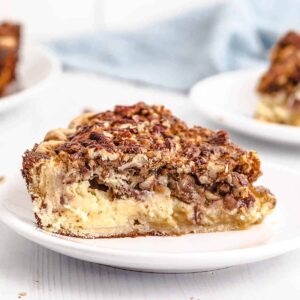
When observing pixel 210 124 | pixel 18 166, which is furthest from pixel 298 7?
pixel 18 166

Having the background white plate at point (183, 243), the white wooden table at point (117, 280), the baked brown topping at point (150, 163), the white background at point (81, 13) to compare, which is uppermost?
the baked brown topping at point (150, 163)

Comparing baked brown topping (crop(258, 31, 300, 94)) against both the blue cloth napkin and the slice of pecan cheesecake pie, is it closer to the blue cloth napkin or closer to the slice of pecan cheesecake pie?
the blue cloth napkin

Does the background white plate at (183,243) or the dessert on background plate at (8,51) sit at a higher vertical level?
the background white plate at (183,243)

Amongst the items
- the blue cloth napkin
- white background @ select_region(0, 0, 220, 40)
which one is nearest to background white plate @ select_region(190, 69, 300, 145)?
the blue cloth napkin

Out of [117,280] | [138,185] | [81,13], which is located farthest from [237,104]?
[81,13]

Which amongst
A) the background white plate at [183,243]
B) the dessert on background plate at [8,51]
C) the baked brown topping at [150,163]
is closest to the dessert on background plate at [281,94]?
the background white plate at [183,243]

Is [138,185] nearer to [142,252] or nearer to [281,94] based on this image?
[142,252]

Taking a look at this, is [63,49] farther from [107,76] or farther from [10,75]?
[10,75]

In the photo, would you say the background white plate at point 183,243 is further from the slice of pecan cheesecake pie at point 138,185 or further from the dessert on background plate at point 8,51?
the dessert on background plate at point 8,51
